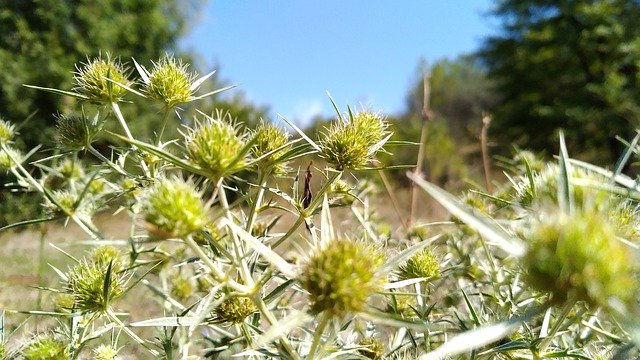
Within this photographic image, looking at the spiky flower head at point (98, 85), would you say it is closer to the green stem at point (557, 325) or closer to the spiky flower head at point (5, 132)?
the spiky flower head at point (5, 132)

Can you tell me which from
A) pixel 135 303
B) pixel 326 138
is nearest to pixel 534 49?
pixel 135 303

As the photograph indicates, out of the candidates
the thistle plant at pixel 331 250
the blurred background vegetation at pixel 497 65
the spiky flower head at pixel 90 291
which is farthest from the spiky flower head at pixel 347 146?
the blurred background vegetation at pixel 497 65

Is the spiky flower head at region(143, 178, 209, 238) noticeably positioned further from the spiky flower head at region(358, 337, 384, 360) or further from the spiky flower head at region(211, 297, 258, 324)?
the spiky flower head at region(358, 337, 384, 360)

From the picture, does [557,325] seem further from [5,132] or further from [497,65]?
[497,65]

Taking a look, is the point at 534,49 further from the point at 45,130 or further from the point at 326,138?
the point at 326,138

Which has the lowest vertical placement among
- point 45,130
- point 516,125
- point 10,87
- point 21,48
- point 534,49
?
point 516,125

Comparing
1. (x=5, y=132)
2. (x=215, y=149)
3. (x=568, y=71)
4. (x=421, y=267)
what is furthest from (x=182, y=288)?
(x=568, y=71)

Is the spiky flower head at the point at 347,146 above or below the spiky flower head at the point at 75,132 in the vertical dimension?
below
